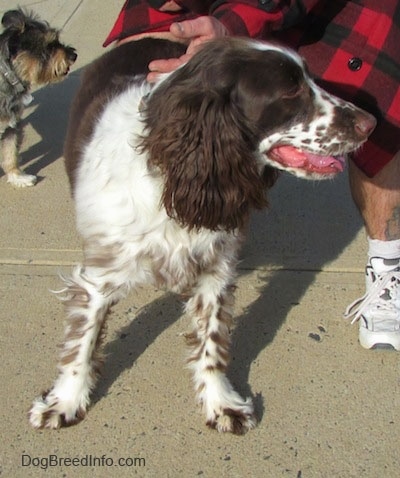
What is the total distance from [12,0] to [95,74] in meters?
5.08

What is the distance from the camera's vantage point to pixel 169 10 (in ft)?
12.1

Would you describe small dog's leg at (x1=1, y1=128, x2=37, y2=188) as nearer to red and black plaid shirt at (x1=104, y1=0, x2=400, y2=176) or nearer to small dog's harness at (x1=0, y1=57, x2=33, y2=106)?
small dog's harness at (x1=0, y1=57, x2=33, y2=106)

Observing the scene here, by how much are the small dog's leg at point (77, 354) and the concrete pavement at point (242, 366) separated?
71 mm

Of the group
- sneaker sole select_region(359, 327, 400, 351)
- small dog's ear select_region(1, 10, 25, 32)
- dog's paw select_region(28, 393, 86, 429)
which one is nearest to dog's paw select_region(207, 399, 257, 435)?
dog's paw select_region(28, 393, 86, 429)

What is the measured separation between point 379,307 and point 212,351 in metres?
0.98

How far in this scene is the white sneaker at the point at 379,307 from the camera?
3.48 metres

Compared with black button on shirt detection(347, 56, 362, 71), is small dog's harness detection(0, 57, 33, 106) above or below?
below

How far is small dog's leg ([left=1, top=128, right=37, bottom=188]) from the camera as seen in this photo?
4905 mm

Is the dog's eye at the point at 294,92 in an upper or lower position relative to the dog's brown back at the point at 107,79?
upper

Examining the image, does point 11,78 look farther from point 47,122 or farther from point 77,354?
point 77,354

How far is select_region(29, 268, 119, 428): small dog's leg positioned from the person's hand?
0.93 metres

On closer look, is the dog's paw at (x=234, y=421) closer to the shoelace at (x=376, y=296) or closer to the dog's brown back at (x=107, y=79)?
the shoelace at (x=376, y=296)

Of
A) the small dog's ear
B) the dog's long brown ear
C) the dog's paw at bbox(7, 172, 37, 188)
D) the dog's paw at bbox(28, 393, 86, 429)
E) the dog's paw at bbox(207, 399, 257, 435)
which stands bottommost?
the dog's paw at bbox(7, 172, 37, 188)

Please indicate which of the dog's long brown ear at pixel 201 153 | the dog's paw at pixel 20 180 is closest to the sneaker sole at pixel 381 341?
the dog's long brown ear at pixel 201 153
